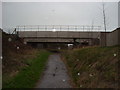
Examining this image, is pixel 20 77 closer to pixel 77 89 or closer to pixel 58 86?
pixel 58 86

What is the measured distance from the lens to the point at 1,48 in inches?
723

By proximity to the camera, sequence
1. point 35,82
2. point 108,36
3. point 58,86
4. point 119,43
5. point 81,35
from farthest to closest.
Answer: point 81,35 → point 108,36 → point 119,43 → point 35,82 → point 58,86

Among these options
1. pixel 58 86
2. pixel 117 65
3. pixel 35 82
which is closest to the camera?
pixel 117 65

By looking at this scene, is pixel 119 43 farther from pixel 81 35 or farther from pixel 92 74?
pixel 81 35

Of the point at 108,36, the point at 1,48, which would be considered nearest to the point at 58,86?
the point at 1,48

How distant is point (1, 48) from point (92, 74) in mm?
9229

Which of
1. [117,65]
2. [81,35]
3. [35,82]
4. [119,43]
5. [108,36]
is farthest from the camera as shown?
[81,35]

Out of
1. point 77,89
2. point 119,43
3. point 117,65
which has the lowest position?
point 77,89

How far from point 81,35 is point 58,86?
120ft

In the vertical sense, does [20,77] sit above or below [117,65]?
below

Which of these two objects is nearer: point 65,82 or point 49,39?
point 65,82

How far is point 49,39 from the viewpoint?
→ 50094mm

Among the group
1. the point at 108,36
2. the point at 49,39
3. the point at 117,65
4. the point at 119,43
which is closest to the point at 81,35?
the point at 49,39

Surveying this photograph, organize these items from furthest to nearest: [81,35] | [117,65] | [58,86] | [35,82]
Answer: [81,35]
[35,82]
[58,86]
[117,65]
